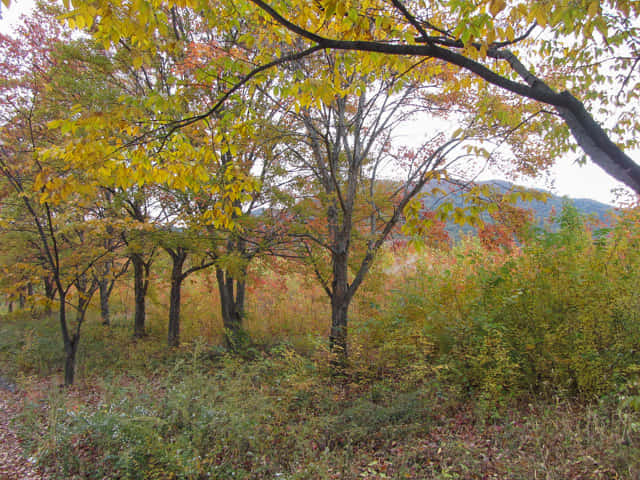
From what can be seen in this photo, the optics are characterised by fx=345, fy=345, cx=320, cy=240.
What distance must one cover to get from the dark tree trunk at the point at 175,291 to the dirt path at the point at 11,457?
13.2 ft

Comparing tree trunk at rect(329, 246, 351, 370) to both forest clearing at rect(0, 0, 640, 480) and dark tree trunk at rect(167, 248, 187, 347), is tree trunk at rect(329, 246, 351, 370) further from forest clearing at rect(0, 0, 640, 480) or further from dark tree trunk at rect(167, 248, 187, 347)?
dark tree trunk at rect(167, 248, 187, 347)

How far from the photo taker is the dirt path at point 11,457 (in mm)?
3643

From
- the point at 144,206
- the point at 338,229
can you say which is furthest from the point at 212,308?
the point at 338,229

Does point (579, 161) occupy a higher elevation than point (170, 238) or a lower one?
higher

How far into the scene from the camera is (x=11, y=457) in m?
4.05

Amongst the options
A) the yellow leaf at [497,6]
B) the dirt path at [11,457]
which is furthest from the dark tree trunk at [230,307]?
the yellow leaf at [497,6]

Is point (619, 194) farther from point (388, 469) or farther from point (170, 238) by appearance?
point (170, 238)

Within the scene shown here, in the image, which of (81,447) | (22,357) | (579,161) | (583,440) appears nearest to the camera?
(583,440)

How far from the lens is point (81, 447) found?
3.88m

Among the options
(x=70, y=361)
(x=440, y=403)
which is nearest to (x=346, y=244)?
(x=440, y=403)

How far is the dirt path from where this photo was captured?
364 cm

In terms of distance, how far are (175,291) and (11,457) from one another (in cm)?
570

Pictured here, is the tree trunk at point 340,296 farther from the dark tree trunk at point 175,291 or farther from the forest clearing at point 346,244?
the dark tree trunk at point 175,291

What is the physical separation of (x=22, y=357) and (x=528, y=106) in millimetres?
12192
